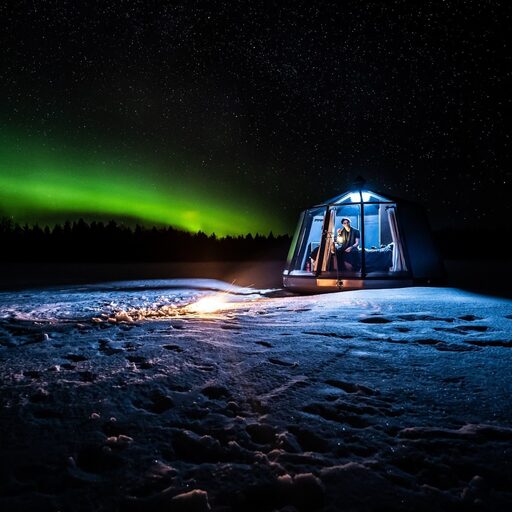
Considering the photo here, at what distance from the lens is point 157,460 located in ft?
5.46

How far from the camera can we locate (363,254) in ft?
28.9

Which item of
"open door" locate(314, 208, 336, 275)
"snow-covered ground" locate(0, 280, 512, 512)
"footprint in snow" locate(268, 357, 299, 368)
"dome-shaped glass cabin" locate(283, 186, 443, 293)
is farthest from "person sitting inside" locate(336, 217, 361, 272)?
"footprint in snow" locate(268, 357, 299, 368)

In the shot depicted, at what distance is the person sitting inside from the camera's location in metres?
9.27

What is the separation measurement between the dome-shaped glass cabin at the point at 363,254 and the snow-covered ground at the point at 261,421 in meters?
4.75

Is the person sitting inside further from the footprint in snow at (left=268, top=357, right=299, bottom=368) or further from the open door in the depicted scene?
the footprint in snow at (left=268, top=357, right=299, bottom=368)

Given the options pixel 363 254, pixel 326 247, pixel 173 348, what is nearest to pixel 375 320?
pixel 173 348

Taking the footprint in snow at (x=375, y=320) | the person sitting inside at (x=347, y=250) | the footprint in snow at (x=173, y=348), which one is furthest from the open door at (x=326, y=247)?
the footprint in snow at (x=173, y=348)

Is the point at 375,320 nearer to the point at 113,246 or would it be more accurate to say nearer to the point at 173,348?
the point at 173,348

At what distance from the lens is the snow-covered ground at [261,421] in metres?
1.44

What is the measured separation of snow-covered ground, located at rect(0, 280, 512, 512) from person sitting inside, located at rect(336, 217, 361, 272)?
5.34 meters

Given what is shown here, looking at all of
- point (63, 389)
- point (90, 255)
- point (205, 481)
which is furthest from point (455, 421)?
point (90, 255)

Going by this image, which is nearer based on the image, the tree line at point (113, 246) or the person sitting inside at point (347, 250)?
the person sitting inside at point (347, 250)

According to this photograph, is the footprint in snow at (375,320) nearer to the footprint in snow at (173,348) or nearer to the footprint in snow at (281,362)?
the footprint in snow at (281,362)

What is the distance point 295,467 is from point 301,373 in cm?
115
